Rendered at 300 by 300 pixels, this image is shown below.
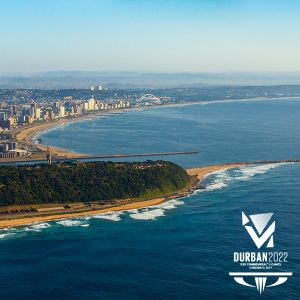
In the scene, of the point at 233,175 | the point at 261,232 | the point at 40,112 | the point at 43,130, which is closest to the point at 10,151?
the point at 43,130

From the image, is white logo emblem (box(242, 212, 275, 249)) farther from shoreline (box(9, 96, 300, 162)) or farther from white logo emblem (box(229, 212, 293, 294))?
shoreline (box(9, 96, 300, 162))

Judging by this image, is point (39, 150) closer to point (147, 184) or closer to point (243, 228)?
point (147, 184)

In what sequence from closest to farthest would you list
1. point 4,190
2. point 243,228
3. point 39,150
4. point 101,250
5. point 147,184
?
point 101,250 → point 243,228 → point 4,190 → point 147,184 → point 39,150

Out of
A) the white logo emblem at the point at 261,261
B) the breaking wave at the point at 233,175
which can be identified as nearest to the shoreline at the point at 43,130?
the breaking wave at the point at 233,175

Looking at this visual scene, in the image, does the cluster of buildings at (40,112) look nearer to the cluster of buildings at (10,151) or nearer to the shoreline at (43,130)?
the shoreline at (43,130)

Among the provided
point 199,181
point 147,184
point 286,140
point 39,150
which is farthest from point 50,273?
point 286,140

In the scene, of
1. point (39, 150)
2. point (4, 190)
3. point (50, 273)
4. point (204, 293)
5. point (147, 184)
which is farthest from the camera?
point (39, 150)
